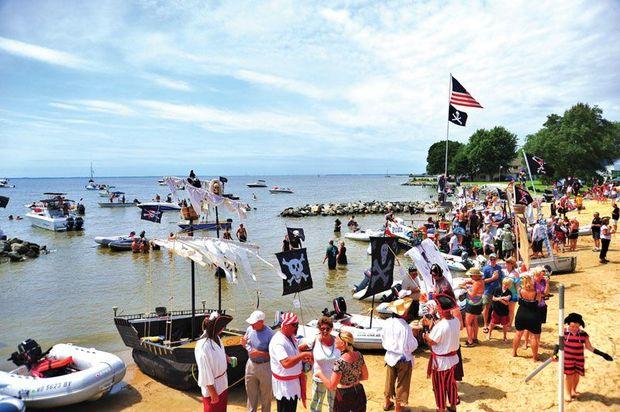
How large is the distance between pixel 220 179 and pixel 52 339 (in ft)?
25.7

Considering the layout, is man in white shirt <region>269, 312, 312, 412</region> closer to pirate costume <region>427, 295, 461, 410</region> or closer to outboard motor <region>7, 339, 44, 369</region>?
pirate costume <region>427, 295, 461, 410</region>

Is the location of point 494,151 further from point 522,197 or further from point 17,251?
point 17,251

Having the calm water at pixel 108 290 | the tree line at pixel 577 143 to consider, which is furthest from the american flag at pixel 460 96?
the tree line at pixel 577 143

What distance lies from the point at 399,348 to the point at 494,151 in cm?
9887

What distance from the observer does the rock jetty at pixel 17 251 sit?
26828 millimetres

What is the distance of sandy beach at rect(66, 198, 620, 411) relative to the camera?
712cm

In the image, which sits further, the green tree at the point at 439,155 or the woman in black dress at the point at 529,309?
the green tree at the point at 439,155

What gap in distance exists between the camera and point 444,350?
20.0 ft

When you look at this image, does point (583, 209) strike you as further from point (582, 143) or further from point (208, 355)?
point (208, 355)

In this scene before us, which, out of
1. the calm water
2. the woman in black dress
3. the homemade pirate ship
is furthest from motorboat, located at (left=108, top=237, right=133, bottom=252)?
the woman in black dress

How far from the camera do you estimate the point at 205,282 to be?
20078mm

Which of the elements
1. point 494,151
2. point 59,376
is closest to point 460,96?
point 59,376

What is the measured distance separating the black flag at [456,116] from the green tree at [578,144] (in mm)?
37915

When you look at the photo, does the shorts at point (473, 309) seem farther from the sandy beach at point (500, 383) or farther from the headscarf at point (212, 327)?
the headscarf at point (212, 327)
